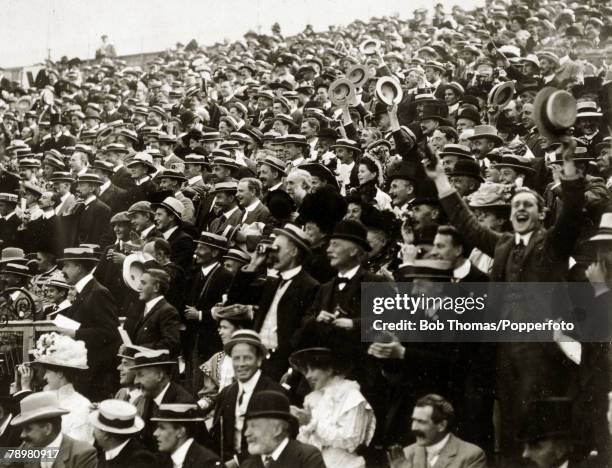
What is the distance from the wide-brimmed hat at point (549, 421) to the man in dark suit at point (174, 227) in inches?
196

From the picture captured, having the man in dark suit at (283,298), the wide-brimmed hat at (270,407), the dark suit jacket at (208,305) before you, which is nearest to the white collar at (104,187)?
the dark suit jacket at (208,305)

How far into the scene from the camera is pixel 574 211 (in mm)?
6480

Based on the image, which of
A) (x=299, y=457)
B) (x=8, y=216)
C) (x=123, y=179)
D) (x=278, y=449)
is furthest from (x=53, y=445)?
(x=8, y=216)

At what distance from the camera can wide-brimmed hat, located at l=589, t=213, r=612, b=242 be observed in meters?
6.93

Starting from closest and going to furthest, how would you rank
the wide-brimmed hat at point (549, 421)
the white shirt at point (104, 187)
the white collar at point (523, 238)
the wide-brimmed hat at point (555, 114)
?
the wide-brimmed hat at point (549, 421)
the wide-brimmed hat at point (555, 114)
the white collar at point (523, 238)
the white shirt at point (104, 187)

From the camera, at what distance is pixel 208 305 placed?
9.50 metres

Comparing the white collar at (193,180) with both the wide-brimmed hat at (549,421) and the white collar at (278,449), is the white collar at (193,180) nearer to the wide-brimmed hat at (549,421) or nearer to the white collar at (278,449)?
the white collar at (278,449)

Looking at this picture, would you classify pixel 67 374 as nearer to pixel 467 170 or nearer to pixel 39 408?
pixel 39 408

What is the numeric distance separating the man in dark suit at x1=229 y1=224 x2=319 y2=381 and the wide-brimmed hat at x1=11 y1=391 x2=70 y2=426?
1.72 meters

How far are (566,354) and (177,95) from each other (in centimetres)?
1486

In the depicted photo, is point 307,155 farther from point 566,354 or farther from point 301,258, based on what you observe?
point 566,354

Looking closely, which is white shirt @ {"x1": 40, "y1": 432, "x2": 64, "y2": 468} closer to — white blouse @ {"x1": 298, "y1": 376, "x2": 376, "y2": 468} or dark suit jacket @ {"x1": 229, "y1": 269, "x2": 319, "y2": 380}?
dark suit jacket @ {"x1": 229, "y1": 269, "x2": 319, "y2": 380}

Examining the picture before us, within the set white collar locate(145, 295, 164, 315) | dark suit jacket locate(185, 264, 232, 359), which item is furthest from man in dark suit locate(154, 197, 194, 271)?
white collar locate(145, 295, 164, 315)

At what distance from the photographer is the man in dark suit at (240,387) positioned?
7.60 meters
